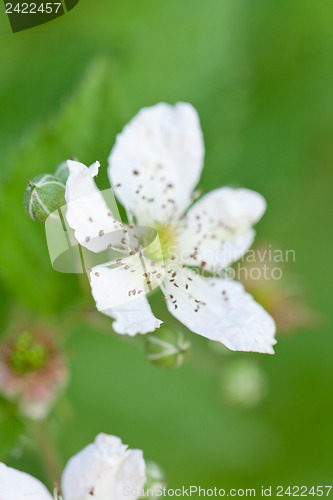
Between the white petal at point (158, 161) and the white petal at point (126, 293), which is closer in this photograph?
the white petal at point (126, 293)

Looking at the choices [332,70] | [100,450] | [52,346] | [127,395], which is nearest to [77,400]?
[127,395]

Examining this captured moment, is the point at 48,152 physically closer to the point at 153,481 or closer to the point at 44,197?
the point at 44,197

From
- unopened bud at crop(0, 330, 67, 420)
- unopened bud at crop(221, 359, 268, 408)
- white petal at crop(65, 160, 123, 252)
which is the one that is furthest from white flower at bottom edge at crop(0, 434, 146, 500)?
unopened bud at crop(221, 359, 268, 408)

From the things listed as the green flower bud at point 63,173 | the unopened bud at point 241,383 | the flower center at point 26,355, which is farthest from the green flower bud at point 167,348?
the unopened bud at point 241,383

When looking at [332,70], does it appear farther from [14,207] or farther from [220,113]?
[14,207]

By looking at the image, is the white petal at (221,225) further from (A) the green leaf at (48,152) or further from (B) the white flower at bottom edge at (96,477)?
(B) the white flower at bottom edge at (96,477)

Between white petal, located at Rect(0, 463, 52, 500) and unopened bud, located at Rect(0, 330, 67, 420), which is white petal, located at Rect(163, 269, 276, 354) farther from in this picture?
white petal, located at Rect(0, 463, 52, 500)

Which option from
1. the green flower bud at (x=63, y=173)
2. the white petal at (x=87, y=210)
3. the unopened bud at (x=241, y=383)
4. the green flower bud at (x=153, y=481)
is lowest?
the unopened bud at (x=241, y=383)
